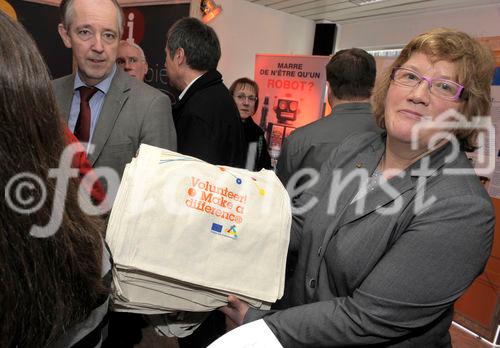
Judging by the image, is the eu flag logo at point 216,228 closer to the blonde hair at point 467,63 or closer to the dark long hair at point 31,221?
the dark long hair at point 31,221

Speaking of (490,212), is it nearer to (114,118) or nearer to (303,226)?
(303,226)

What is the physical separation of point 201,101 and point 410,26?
5730 millimetres

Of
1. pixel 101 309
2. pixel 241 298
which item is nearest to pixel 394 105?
pixel 241 298

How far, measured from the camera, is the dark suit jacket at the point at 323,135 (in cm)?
207

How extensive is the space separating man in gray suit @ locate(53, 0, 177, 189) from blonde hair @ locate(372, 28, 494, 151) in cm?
104

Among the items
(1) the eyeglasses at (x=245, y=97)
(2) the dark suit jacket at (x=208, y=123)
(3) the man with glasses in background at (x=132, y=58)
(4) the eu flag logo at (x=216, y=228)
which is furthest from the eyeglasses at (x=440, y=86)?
(1) the eyeglasses at (x=245, y=97)

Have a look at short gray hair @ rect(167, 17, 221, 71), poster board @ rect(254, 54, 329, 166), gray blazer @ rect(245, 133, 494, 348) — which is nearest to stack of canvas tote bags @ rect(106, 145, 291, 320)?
gray blazer @ rect(245, 133, 494, 348)

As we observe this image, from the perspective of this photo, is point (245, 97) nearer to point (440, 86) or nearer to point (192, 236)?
point (440, 86)

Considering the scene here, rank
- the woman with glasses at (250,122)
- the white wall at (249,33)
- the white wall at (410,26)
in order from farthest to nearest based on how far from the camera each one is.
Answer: the white wall at (249,33)
the white wall at (410,26)
the woman with glasses at (250,122)

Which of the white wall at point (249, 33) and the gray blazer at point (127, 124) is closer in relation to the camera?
the gray blazer at point (127, 124)

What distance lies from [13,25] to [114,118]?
38.2 inches

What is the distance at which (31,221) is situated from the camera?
1.86 ft

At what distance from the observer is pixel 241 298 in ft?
3.19

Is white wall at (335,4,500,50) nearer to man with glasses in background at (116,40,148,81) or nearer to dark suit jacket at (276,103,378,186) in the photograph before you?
dark suit jacket at (276,103,378,186)
